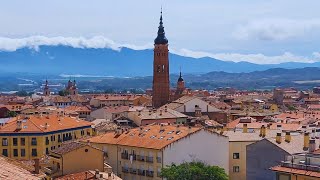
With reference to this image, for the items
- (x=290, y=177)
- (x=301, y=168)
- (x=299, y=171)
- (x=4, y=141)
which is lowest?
(x=4, y=141)

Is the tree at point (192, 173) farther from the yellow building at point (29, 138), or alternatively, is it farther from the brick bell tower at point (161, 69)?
the brick bell tower at point (161, 69)

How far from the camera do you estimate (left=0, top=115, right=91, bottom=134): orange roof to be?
238 feet

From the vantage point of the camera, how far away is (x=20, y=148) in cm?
7181

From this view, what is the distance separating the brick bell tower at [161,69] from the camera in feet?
456

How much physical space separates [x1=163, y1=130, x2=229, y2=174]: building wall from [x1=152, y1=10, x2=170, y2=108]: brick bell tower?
78.5m

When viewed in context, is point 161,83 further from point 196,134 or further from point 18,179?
point 18,179

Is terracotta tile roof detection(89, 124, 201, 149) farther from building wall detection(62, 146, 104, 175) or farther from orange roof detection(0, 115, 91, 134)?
orange roof detection(0, 115, 91, 134)

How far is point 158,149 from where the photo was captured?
2235 inches

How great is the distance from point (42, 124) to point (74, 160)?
26773 millimetres

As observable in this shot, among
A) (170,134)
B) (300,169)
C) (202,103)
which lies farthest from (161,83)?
(300,169)

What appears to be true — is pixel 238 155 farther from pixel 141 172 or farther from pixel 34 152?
pixel 34 152

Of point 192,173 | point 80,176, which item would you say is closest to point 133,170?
point 192,173

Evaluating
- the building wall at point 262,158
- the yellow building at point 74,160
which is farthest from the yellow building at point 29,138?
the building wall at point 262,158

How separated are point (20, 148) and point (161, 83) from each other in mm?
70126
